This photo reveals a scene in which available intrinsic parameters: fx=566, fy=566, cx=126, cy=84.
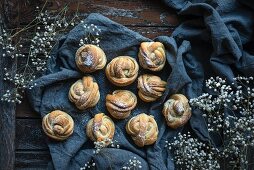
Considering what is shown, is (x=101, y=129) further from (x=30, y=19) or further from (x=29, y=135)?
(x=30, y=19)

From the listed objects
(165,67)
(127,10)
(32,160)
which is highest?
(127,10)

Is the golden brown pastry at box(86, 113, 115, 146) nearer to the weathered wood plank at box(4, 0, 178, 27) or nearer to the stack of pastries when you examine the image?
the stack of pastries

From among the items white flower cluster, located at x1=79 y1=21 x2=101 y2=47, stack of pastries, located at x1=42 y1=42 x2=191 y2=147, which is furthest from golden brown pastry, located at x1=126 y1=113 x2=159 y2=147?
white flower cluster, located at x1=79 y1=21 x2=101 y2=47

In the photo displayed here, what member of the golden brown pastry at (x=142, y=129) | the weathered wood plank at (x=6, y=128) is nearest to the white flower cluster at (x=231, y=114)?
the golden brown pastry at (x=142, y=129)

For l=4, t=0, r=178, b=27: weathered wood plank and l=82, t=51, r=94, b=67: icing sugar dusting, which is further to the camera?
l=4, t=0, r=178, b=27: weathered wood plank

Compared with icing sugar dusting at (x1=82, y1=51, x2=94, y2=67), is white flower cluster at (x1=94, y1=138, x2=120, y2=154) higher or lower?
lower

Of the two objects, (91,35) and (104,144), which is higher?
(91,35)

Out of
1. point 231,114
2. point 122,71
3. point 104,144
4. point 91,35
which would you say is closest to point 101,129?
point 104,144
